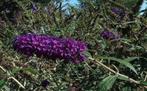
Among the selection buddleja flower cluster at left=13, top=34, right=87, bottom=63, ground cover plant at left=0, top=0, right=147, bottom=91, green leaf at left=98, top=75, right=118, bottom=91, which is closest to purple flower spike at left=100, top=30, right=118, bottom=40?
ground cover plant at left=0, top=0, right=147, bottom=91

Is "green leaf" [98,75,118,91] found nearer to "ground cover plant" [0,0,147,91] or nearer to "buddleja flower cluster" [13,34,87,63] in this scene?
"ground cover plant" [0,0,147,91]

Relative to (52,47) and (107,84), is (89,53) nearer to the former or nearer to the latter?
(52,47)

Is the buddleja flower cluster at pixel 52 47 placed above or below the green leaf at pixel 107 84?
above

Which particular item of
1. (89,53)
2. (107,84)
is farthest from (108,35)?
(107,84)

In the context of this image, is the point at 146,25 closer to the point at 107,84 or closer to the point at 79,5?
the point at 107,84

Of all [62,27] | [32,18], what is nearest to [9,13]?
[32,18]

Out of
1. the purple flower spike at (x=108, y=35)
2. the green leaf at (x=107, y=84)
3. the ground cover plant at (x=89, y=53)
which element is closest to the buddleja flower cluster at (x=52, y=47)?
the ground cover plant at (x=89, y=53)

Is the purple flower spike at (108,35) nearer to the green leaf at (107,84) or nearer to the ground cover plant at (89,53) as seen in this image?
the ground cover plant at (89,53)
